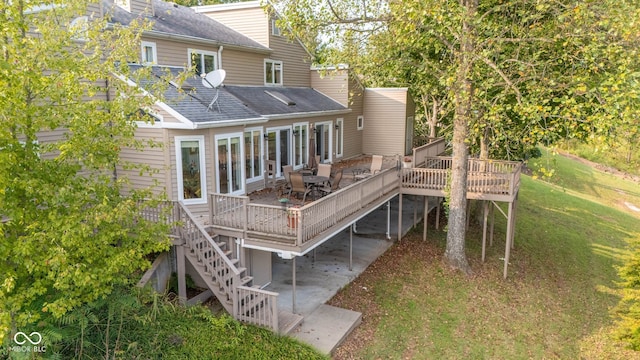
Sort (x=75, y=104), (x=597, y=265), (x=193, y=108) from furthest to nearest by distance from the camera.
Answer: (x=597, y=265) → (x=193, y=108) → (x=75, y=104)

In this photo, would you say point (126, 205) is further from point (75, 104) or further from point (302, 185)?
point (302, 185)

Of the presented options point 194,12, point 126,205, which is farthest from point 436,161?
point 126,205

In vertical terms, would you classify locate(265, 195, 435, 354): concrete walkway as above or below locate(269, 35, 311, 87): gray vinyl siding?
below

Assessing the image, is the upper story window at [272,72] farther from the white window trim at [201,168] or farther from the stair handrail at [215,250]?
the stair handrail at [215,250]

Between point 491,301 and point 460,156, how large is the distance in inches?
186

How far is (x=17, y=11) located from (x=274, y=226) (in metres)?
6.34

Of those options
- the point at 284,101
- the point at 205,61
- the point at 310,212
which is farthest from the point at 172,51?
the point at 310,212

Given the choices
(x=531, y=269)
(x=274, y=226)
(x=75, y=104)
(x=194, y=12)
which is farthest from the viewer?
(x=194, y=12)

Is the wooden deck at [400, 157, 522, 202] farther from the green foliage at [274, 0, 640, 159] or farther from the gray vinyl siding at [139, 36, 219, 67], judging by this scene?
the gray vinyl siding at [139, 36, 219, 67]

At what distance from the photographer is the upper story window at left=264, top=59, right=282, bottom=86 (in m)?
20.3

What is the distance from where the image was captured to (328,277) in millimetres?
13445

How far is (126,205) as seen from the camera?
7457mm

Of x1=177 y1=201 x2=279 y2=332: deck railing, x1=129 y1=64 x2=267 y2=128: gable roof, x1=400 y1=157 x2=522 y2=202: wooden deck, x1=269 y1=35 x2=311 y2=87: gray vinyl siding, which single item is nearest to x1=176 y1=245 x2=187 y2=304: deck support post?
x1=177 y1=201 x2=279 y2=332: deck railing

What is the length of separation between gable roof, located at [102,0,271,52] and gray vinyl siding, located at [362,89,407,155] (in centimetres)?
763
